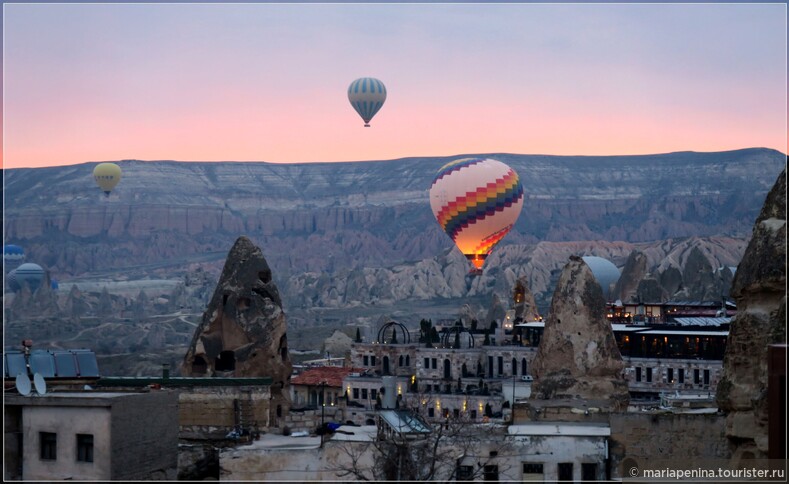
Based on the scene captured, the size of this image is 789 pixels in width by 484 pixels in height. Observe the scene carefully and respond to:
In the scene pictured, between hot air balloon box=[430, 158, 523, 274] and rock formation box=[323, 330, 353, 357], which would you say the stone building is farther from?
rock formation box=[323, 330, 353, 357]

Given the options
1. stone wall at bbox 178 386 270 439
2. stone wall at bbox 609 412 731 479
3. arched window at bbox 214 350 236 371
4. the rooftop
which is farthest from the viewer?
the rooftop

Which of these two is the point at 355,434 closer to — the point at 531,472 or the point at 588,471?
the point at 531,472

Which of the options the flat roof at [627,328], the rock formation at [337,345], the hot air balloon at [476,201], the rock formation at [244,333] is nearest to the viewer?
the rock formation at [244,333]

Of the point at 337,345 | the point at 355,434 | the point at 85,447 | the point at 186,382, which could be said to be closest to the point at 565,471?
the point at 355,434

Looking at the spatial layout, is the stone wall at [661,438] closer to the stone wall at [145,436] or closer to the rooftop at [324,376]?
the stone wall at [145,436]

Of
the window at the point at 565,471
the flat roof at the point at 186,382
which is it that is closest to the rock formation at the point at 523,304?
the flat roof at the point at 186,382

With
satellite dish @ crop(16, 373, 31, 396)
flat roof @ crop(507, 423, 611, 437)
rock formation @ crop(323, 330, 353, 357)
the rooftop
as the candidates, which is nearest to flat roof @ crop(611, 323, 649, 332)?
the rooftop
